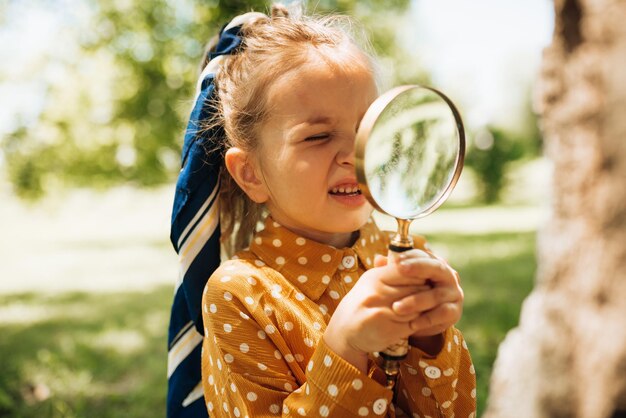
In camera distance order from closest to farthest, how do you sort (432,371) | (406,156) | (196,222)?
(406,156) → (432,371) → (196,222)

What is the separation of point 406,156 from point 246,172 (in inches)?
32.0

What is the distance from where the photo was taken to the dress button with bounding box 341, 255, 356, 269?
197 cm

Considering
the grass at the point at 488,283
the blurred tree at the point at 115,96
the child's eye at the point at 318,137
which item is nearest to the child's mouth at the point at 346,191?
the child's eye at the point at 318,137

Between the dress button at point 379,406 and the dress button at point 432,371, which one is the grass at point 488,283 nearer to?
the dress button at point 432,371

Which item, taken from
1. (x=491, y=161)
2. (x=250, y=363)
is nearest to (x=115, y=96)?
(x=491, y=161)

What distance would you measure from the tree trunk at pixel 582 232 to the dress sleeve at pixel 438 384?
Answer: 0.38 meters

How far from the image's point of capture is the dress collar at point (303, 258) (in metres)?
1.88

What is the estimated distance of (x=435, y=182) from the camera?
4.64 feet

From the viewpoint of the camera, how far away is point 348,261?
198 centimetres

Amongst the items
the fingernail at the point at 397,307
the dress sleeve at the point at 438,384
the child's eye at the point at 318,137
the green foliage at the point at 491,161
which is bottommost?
the green foliage at the point at 491,161

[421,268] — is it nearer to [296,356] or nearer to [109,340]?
[296,356]

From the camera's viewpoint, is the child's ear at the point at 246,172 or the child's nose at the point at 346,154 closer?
the child's nose at the point at 346,154

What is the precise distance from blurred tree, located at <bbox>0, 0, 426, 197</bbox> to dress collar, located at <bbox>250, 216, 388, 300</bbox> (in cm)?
651

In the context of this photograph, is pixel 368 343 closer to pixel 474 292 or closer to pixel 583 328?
pixel 583 328
